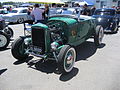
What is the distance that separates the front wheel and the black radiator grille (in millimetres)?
728

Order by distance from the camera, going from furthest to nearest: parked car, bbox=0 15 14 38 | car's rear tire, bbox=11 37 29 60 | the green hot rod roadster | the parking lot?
parked car, bbox=0 15 14 38
car's rear tire, bbox=11 37 29 60
the green hot rod roadster
the parking lot

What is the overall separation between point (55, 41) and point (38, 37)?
1.82 ft

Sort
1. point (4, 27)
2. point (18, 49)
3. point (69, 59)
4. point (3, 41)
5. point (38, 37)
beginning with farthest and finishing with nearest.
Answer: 1. point (4, 27)
2. point (3, 41)
3. point (18, 49)
4. point (38, 37)
5. point (69, 59)

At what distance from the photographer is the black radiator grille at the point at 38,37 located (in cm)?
454

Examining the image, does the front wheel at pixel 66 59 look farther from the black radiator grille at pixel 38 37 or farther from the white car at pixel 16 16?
the white car at pixel 16 16

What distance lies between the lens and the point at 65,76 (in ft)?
13.9

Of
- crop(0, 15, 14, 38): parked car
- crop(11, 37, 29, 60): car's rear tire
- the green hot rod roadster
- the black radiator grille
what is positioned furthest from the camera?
crop(0, 15, 14, 38): parked car

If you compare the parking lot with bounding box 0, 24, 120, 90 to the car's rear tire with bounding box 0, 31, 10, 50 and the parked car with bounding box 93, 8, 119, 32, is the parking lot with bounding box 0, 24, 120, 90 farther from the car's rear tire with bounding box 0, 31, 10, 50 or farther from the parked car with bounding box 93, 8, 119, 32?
the parked car with bounding box 93, 8, 119, 32

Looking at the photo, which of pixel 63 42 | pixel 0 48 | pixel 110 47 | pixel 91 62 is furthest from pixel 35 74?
pixel 110 47

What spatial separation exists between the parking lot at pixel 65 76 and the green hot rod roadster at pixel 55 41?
13.0 inches

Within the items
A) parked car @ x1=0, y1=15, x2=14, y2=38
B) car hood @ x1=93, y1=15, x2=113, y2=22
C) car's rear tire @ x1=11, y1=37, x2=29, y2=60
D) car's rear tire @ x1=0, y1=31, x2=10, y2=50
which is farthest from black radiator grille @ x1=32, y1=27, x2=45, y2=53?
car hood @ x1=93, y1=15, x2=113, y2=22

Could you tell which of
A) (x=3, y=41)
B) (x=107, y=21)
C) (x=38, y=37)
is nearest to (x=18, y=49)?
(x=38, y=37)

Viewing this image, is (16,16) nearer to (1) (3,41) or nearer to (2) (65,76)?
(1) (3,41)

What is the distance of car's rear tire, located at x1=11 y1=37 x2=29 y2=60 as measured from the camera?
4.99 m
